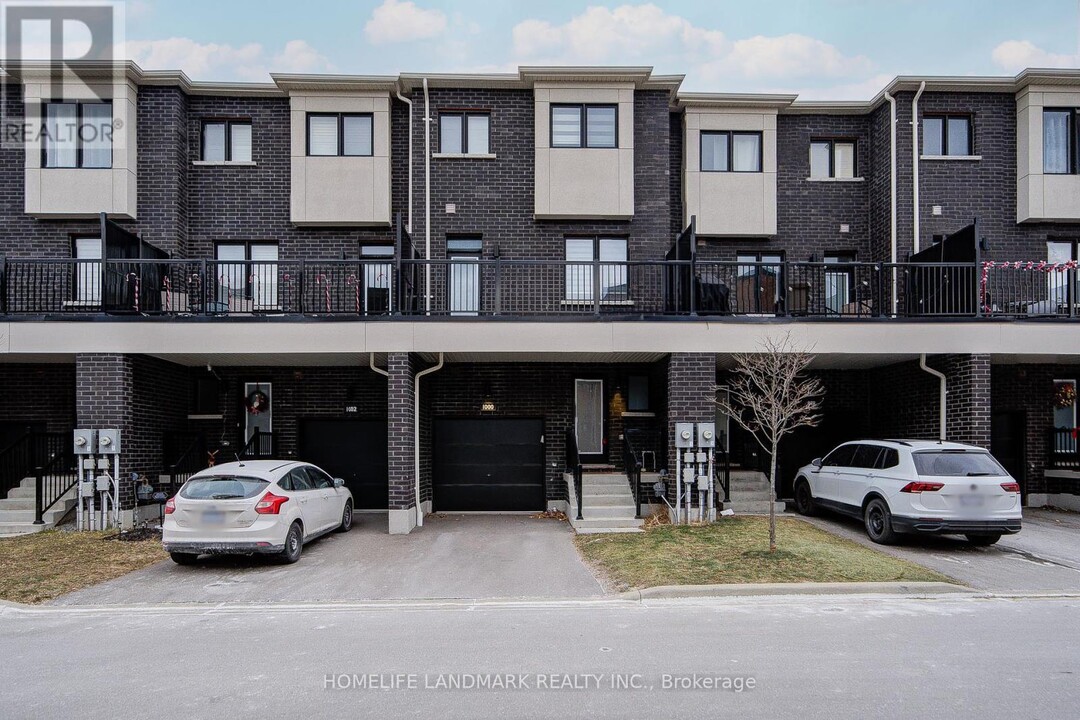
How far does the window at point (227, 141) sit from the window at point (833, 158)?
13245 millimetres

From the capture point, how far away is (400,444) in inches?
507

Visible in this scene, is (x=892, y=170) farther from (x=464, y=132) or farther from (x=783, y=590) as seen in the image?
(x=783, y=590)

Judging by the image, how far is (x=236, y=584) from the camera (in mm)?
9375

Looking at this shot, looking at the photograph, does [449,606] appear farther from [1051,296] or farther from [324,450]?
[1051,296]

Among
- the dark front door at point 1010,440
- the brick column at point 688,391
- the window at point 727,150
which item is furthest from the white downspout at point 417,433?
the dark front door at point 1010,440

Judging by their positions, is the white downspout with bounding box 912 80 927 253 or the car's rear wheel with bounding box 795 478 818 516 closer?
the car's rear wheel with bounding box 795 478 818 516

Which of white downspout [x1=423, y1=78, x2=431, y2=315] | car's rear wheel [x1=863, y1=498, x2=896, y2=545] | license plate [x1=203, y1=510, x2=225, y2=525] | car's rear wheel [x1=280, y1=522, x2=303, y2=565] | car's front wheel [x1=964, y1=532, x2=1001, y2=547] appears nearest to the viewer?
license plate [x1=203, y1=510, x2=225, y2=525]

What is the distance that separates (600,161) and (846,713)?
12652mm

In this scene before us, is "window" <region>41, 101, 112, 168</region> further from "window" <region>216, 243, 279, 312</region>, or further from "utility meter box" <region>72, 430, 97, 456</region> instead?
"utility meter box" <region>72, 430, 97, 456</region>

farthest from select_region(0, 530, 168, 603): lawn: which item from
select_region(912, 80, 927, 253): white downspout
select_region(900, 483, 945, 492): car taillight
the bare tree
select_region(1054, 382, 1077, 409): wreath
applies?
select_region(1054, 382, 1077, 409): wreath

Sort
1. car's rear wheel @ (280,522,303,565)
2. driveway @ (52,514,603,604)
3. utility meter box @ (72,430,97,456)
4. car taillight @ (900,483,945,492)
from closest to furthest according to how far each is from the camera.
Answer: driveway @ (52,514,603,604)
car's rear wheel @ (280,522,303,565)
car taillight @ (900,483,945,492)
utility meter box @ (72,430,97,456)

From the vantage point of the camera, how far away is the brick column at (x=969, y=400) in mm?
12953

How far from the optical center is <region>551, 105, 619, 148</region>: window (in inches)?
620

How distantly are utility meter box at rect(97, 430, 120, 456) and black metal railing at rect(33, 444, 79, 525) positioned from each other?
3.56ft
